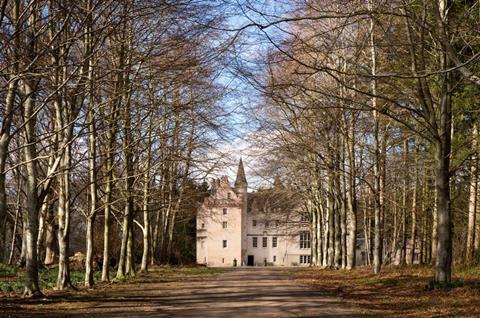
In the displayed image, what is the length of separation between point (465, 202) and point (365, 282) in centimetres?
1319

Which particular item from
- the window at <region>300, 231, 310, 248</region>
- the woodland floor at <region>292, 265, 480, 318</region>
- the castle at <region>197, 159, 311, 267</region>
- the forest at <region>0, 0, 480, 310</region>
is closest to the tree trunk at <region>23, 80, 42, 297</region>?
the forest at <region>0, 0, 480, 310</region>

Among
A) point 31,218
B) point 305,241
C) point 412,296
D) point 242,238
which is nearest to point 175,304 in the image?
point 31,218

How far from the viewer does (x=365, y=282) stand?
895 inches

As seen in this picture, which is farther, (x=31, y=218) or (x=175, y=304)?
(x=31, y=218)

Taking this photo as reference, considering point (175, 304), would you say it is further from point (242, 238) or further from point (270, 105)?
point (242, 238)

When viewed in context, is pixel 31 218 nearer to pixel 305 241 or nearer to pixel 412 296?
pixel 412 296

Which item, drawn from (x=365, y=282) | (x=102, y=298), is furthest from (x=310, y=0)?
(x=365, y=282)

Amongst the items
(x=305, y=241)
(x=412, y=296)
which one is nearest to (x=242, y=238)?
(x=305, y=241)

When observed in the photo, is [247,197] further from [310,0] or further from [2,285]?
[310,0]

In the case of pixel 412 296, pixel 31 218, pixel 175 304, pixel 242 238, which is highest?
pixel 31 218

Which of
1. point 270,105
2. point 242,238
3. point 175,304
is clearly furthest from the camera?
point 242,238

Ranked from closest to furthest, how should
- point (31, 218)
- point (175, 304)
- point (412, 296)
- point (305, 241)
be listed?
1. point (175, 304)
2. point (412, 296)
3. point (31, 218)
4. point (305, 241)

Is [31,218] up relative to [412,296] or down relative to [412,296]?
up

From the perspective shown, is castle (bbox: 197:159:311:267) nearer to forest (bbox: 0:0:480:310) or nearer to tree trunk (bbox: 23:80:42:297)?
forest (bbox: 0:0:480:310)
